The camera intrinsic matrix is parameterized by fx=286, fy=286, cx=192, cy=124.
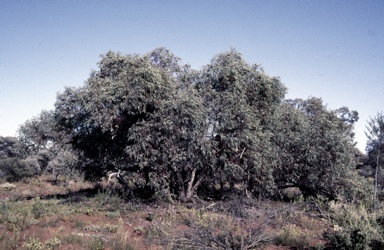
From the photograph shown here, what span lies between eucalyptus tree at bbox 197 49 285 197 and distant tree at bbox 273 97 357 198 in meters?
1.63

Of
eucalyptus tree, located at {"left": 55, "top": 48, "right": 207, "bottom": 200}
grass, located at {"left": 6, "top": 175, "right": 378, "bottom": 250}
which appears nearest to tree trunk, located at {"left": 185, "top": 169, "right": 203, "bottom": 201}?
eucalyptus tree, located at {"left": 55, "top": 48, "right": 207, "bottom": 200}

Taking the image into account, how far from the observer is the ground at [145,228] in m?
8.93

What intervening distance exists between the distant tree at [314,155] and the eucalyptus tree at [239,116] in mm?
1630

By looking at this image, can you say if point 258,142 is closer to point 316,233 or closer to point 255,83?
point 255,83

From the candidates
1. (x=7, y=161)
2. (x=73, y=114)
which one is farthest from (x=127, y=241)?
(x=7, y=161)

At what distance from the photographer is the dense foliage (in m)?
14.8

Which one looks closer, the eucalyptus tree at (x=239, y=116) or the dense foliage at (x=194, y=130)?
the dense foliage at (x=194, y=130)

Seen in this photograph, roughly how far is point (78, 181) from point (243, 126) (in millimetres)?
21373

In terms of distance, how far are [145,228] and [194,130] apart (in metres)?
5.65

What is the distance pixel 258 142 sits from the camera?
15.6 metres

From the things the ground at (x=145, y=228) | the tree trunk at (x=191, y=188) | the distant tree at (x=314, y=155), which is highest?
the distant tree at (x=314, y=155)

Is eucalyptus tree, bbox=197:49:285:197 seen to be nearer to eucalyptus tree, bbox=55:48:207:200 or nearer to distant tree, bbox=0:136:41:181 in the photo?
eucalyptus tree, bbox=55:48:207:200

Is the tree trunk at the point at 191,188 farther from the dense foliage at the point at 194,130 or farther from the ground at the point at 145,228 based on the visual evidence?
the ground at the point at 145,228

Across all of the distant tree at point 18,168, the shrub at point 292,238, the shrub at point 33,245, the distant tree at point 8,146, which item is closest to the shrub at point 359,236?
the shrub at point 292,238
